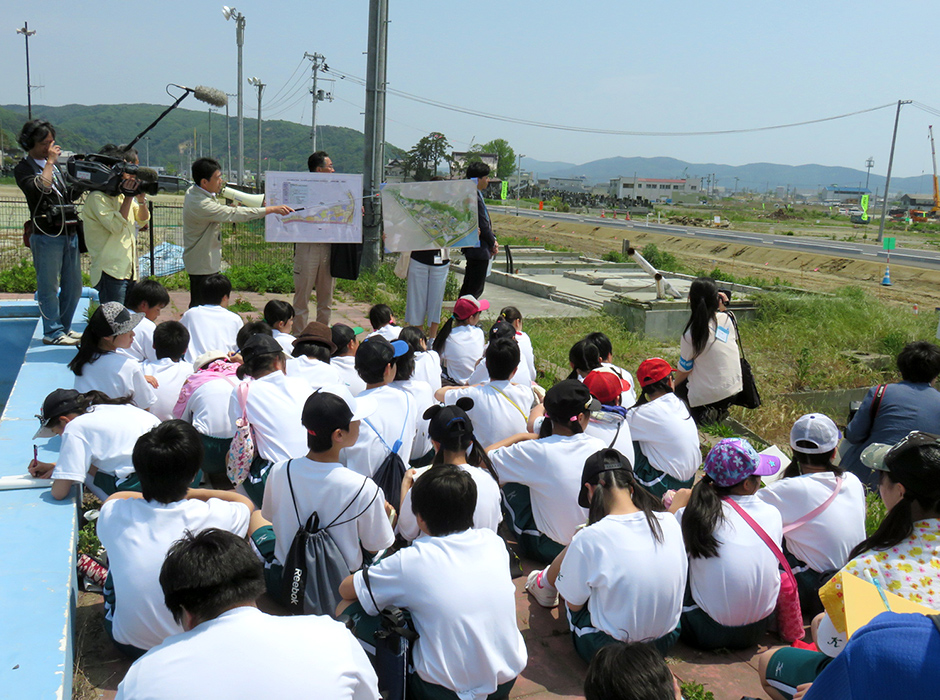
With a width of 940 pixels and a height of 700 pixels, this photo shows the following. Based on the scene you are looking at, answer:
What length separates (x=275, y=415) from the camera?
4.00m

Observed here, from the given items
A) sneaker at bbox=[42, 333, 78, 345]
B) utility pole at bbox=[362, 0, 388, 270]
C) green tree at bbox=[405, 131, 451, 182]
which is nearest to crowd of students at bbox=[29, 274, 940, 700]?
sneaker at bbox=[42, 333, 78, 345]

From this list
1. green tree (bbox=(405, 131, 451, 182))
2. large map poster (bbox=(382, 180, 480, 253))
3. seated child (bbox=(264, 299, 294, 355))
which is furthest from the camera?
green tree (bbox=(405, 131, 451, 182))

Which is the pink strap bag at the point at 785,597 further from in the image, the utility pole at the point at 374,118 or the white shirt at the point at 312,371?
the utility pole at the point at 374,118

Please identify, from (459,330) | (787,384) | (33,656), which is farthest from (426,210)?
(33,656)

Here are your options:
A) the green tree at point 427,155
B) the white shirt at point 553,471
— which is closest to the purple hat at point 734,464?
the white shirt at point 553,471

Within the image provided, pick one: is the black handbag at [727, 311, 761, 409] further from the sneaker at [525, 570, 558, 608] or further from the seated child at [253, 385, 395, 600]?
the seated child at [253, 385, 395, 600]

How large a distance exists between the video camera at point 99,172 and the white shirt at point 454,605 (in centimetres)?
475

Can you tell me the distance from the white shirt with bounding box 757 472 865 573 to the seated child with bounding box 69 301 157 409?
3.56m

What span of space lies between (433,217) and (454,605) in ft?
19.5

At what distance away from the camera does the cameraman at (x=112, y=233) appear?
620 centimetres

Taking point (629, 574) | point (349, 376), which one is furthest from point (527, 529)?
point (349, 376)

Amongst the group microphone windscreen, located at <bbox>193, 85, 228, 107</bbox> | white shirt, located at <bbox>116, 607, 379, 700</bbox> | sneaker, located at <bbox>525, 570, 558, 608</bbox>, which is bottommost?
sneaker, located at <bbox>525, 570, 558, 608</bbox>

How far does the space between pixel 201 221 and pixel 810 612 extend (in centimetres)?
582

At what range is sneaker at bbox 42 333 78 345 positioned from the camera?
21.5ft
